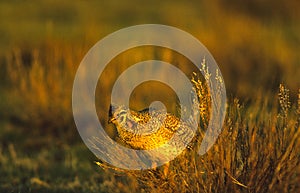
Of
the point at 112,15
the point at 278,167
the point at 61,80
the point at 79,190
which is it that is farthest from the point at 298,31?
the point at 278,167

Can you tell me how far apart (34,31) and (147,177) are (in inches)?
378

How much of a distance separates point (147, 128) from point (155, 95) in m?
2.60

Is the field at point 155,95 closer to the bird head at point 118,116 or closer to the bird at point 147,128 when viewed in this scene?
the bird at point 147,128

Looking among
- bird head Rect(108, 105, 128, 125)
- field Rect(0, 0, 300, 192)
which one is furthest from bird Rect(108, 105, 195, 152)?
field Rect(0, 0, 300, 192)

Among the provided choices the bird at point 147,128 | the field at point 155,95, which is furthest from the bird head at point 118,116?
the field at point 155,95

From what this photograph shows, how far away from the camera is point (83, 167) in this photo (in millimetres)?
7195

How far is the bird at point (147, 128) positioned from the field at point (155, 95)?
12 centimetres

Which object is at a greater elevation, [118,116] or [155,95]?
[155,95]

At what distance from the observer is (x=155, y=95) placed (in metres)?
7.20

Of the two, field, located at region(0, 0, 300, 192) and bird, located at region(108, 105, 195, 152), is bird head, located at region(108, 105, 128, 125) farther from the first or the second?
field, located at region(0, 0, 300, 192)

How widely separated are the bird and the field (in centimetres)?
12

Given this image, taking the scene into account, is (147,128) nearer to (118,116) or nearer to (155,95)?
(118,116)

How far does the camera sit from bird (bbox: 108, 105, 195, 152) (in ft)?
15.0

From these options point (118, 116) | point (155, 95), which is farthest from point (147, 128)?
point (155, 95)
